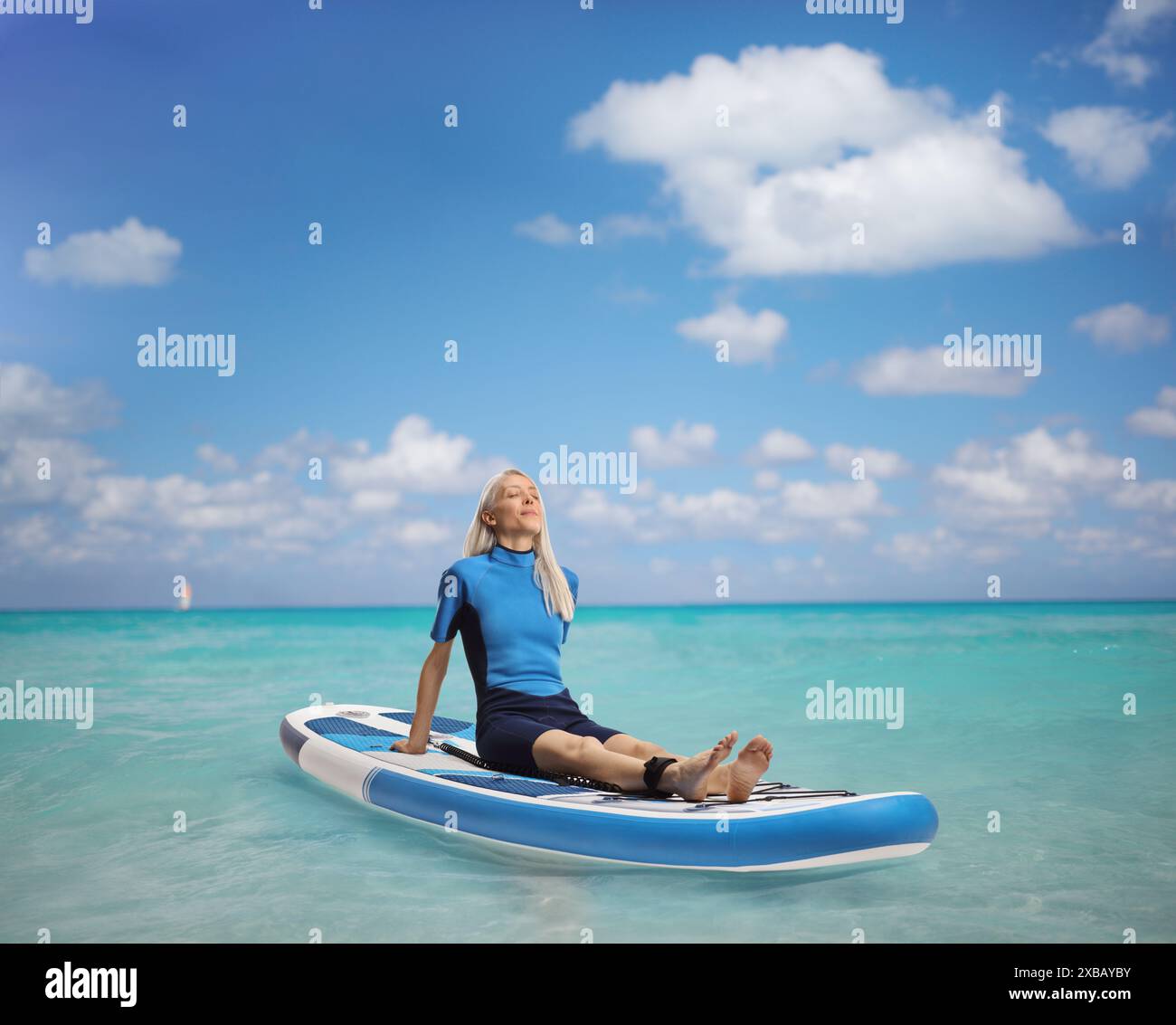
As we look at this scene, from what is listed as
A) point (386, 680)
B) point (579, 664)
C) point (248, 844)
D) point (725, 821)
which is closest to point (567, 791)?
point (725, 821)

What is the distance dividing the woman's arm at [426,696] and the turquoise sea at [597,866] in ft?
1.12

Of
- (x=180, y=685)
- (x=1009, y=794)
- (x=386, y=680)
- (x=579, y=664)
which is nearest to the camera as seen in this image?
(x=1009, y=794)

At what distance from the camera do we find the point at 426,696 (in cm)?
A: 423

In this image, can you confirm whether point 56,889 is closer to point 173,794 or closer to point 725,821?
point 173,794

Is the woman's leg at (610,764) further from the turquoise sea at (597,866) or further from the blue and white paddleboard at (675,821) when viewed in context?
the turquoise sea at (597,866)

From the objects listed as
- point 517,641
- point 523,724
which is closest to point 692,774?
point 523,724

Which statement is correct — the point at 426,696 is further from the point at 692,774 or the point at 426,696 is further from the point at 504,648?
the point at 692,774

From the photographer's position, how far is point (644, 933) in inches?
119

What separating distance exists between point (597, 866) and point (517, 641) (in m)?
0.99

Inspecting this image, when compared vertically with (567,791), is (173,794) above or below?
below

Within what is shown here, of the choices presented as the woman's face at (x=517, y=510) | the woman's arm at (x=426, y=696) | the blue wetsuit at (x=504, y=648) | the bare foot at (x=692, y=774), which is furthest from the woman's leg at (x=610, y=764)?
the woman's face at (x=517, y=510)
